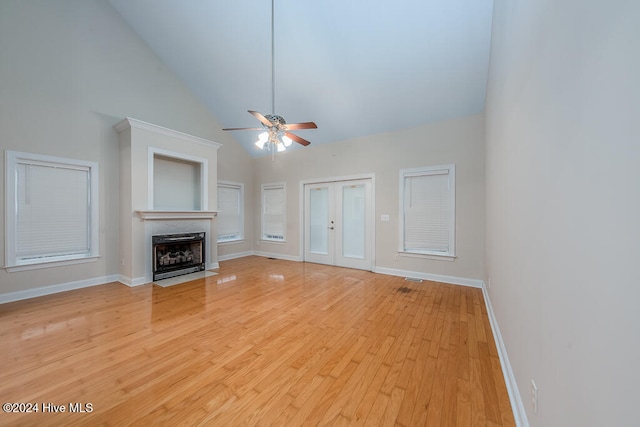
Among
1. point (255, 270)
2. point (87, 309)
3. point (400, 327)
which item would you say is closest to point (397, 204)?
point (400, 327)

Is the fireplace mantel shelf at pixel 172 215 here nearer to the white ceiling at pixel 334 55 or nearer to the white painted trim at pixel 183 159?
the white painted trim at pixel 183 159

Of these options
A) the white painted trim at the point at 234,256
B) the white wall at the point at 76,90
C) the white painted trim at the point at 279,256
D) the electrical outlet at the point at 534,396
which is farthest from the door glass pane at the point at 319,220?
the electrical outlet at the point at 534,396

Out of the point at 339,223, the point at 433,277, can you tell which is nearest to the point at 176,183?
the point at 339,223

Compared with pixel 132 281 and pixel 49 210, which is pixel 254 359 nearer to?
pixel 132 281

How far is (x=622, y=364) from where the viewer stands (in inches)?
22.1

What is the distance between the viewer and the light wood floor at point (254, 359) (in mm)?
1504

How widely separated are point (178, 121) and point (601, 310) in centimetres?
639

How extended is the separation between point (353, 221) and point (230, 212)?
344cm

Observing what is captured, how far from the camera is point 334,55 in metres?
3.63

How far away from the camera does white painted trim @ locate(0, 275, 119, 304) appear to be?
3.32m

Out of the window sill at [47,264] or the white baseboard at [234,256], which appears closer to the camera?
the window sill at [47,264]

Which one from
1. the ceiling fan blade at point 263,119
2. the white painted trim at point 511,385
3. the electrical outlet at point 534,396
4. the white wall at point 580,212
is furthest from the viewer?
the ceiling fan blade at point 263,119

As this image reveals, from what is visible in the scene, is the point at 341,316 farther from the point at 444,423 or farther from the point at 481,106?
the point at 481,106

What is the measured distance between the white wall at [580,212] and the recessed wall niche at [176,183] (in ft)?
17.6
